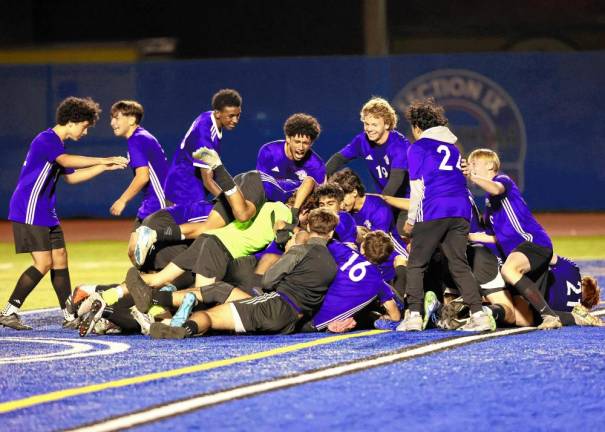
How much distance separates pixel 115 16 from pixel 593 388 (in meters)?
33.2

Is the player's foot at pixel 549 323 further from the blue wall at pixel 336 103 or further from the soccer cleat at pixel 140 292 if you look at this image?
the blue wall at pixel 336 103

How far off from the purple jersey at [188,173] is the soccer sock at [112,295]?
4.93 ft

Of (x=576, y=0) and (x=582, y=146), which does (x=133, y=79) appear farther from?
(x=576, y=0)

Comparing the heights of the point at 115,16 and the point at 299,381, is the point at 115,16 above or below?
above

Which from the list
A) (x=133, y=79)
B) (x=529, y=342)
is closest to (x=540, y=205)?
(x=133, y=79)

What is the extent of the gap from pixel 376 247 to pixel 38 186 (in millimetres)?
2848

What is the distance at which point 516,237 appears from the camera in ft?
29.5

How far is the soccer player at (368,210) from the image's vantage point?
32.8 ft

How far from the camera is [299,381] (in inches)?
264

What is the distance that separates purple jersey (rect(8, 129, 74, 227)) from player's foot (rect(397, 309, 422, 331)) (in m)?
3.08

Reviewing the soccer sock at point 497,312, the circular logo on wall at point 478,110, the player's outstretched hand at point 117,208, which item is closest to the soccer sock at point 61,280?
the player's outstretched hand at point 117,208

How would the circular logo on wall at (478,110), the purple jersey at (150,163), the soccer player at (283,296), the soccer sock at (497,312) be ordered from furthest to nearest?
the circular logo on wall at (478,110), the purple jersey at (150,163), the soccer sock at (497,312), the soccer player at (283,296)

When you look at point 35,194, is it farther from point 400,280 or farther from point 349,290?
point 400,280

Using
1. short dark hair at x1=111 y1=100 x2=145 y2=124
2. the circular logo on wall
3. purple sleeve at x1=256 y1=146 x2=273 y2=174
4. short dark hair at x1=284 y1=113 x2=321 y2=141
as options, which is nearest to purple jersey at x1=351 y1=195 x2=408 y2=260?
short dark hair at x1=284 y1=113 x2=321 y2=141
